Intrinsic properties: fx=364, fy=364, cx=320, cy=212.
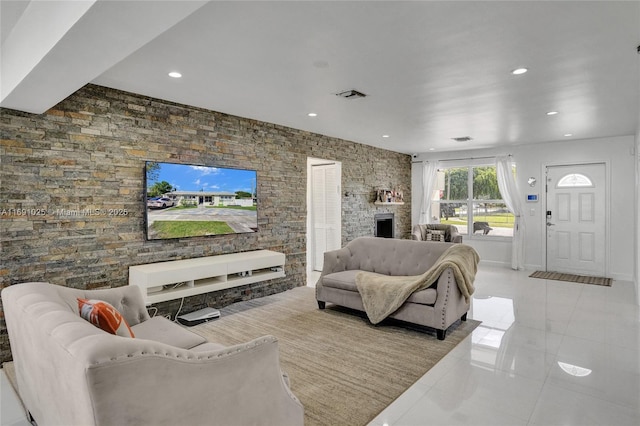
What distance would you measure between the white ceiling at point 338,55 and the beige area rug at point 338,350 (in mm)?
2439

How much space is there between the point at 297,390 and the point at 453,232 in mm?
5434

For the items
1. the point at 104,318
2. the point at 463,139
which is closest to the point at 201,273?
the point at 104,318

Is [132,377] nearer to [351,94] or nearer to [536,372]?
[536,372]

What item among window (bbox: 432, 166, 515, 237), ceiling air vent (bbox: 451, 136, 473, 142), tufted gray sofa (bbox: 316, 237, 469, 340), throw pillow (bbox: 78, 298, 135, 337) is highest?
ceiling air vent (bbox: 451, 136, 473, 142)

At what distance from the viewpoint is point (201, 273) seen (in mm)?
Result: 3896

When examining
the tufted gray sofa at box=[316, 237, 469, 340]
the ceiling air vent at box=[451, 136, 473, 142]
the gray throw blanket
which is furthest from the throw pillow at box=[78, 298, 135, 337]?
the ceiling air vent at box=[451, 136, 473, 142]

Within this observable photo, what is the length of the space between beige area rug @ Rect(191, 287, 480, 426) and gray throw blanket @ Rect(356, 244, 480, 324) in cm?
24

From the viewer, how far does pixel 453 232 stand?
719 centimetres

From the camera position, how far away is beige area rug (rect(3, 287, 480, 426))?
2471 millimetres

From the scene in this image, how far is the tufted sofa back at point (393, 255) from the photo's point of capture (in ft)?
14.2

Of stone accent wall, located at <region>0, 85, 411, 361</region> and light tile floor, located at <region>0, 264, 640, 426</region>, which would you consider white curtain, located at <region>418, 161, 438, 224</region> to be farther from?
stone accent wall, located at <region>0, 85, 411, 361</region>

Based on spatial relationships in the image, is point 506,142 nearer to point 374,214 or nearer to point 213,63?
point 374,214

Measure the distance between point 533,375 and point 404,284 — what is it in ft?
4.47

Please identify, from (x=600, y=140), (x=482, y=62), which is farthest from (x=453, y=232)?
(x=482, y=62)
